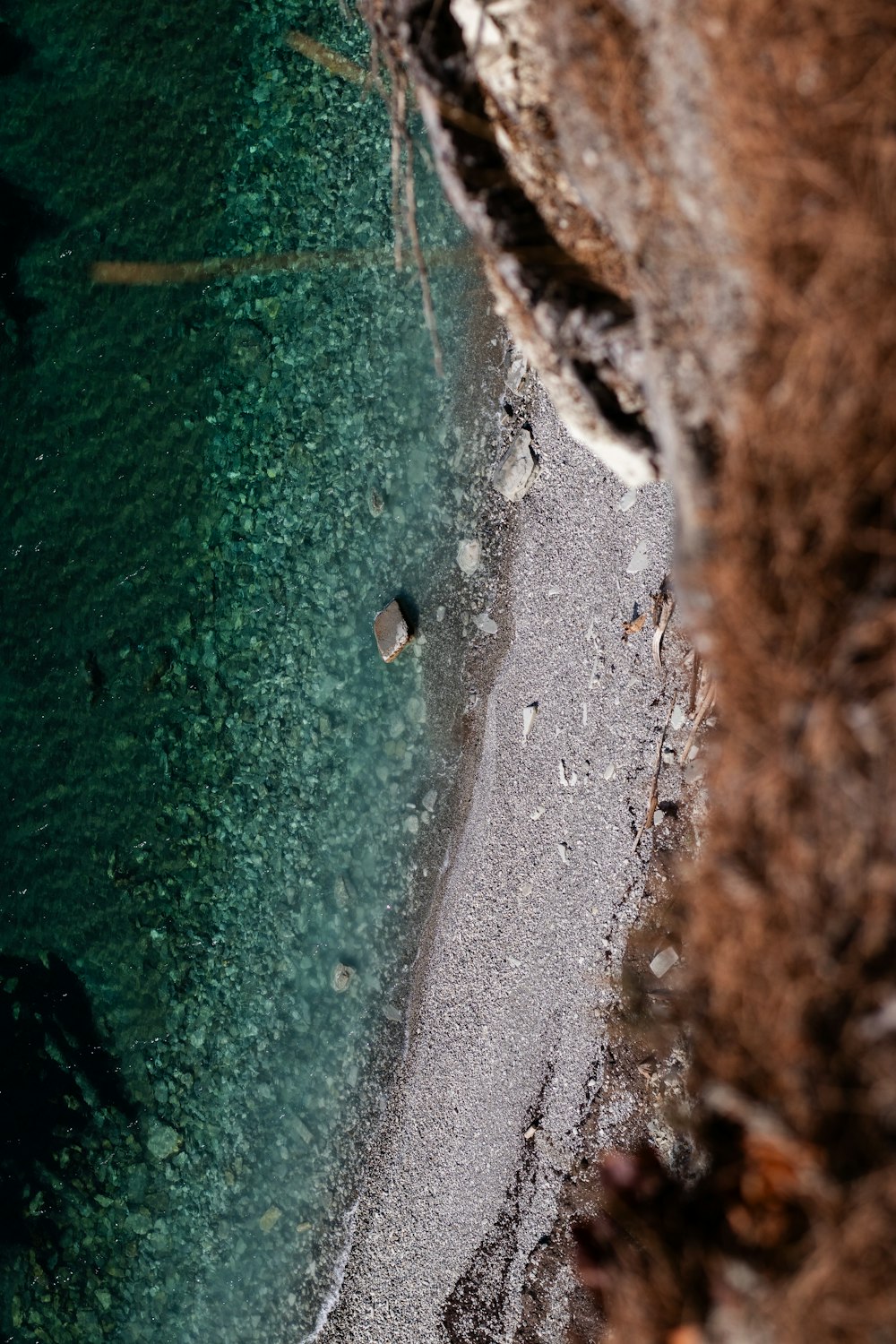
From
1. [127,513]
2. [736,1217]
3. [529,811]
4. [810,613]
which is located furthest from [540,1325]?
[127,513]

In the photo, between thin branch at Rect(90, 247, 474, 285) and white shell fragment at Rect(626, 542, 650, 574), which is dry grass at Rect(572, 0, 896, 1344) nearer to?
white shell fragment at Rect(626, 542, 650, 574)

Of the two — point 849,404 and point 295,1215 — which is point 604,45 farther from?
point 295,1215

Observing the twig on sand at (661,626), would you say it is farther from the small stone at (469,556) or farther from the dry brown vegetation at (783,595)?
the dry brown vegetation at (783,595)

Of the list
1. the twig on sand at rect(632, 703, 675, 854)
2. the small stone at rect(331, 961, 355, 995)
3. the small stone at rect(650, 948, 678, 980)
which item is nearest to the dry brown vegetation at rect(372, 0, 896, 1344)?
the small stone at rect(650, 948, 678, 980)

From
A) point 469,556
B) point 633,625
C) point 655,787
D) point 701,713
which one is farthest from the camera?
point 469,556

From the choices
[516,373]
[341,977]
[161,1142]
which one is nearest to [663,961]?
[341,977]

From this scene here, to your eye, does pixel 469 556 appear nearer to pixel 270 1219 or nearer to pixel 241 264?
pixel 241 264
